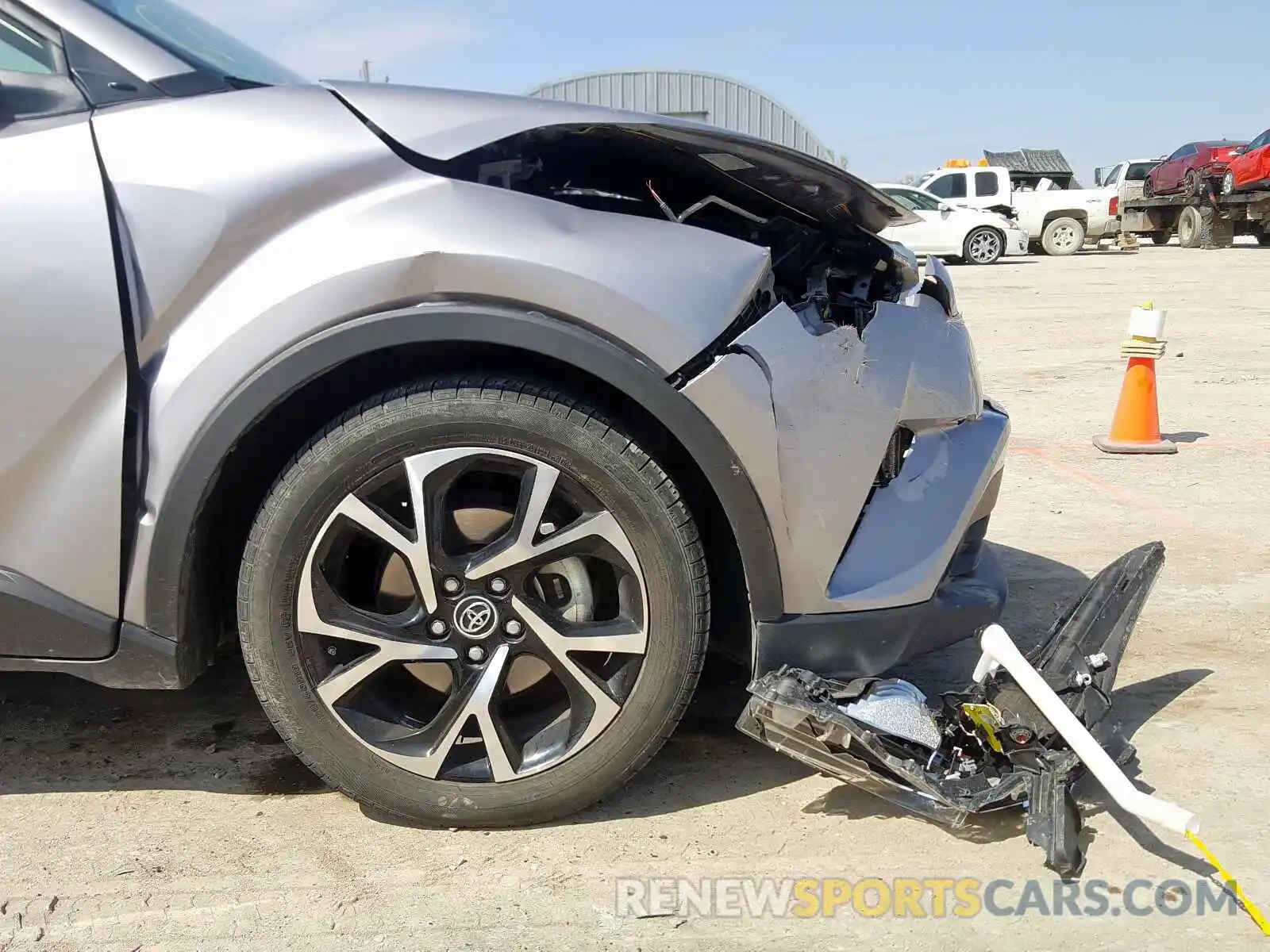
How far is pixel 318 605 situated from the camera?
206cm

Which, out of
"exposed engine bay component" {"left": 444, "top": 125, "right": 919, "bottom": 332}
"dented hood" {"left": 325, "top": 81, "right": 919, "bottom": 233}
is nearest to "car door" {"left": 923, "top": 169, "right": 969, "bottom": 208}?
"exposed engine bay component" {"left": 444, "top": 125, "right": 919, "bottom": 332}

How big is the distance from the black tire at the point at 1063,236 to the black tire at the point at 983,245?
11.0 feet

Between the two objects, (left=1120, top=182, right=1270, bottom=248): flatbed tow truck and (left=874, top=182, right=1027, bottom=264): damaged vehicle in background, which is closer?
(left=874, top=182, right=1027, bottom=264): damaged vehicle in background

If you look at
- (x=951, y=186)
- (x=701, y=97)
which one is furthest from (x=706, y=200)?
(x=701, y=97)

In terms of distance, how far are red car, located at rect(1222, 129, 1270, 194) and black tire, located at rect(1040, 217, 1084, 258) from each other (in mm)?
2954

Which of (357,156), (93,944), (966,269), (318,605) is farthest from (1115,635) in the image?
(966,269)

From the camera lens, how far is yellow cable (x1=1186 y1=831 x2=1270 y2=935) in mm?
1856

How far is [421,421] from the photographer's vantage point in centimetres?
200

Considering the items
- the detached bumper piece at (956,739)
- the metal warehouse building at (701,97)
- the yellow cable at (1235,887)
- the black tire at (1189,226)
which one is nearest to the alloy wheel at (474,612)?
the detached bumper piece at (956,739)

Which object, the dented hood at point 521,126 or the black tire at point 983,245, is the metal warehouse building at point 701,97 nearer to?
the black tire at point 983,245

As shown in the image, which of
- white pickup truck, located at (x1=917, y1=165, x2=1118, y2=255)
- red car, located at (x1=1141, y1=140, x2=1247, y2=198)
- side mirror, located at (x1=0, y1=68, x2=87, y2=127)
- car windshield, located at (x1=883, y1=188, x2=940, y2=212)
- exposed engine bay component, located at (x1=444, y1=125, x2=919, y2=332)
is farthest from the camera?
white pickup truck, located at (x1=917, y1=165, x2=1118, y2=255)

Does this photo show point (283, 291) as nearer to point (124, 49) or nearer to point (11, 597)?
point (124, 49)

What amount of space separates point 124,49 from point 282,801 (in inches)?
62.2

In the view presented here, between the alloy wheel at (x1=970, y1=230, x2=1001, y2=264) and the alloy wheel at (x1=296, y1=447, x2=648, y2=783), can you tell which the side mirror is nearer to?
the alloy wheel at (x1=296, y1=447, x2=648, y2=783)
